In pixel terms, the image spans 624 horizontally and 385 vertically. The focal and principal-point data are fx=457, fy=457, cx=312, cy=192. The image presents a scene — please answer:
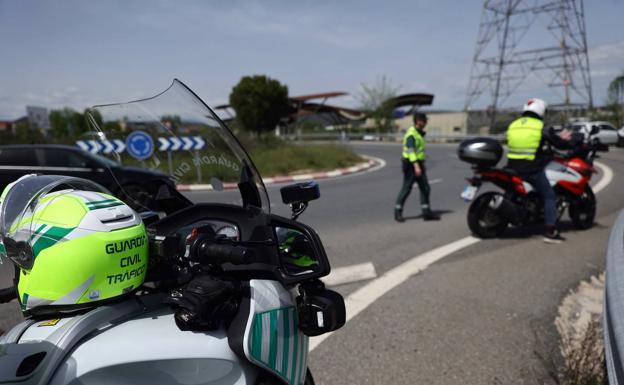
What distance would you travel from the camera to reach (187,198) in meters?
2.16

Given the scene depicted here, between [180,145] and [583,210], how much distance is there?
19.6ft

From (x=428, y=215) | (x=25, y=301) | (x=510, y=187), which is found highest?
(x=25, y=301)

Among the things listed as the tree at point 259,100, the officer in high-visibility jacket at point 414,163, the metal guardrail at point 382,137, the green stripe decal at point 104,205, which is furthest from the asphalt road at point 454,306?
the tree at point 259,100

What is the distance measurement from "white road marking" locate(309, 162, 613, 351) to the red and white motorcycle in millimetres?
350

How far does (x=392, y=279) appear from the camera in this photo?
13.6ft

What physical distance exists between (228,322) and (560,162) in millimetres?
5710

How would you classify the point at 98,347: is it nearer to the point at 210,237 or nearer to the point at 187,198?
the point at 210,237

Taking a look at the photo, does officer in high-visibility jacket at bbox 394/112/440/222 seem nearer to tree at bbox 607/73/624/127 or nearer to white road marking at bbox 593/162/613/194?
white road marking at bbox 593/162/613/194

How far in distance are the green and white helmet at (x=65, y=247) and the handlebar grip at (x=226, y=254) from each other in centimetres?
21

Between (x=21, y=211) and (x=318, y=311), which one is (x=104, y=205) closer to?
(x=21, y=211)

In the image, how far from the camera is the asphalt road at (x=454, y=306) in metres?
2.63

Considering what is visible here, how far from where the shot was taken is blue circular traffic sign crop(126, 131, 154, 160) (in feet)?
6.77

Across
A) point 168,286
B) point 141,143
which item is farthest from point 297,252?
point 141,143

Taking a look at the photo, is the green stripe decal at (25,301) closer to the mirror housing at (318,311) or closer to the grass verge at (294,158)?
the mirror housing at (318,311)
